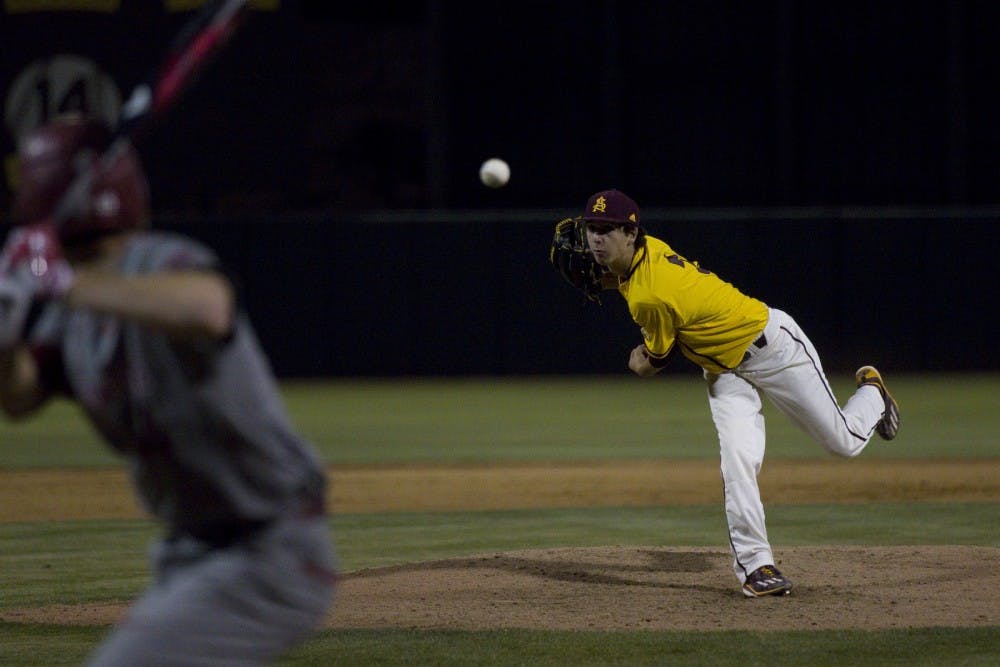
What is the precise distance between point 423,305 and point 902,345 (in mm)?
6129

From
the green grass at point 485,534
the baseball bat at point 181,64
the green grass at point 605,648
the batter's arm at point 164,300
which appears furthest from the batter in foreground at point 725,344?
the batter's arm at point 164,300

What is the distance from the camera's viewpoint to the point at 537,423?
15.4m

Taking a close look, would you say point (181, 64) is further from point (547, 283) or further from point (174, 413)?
point (547, 283)

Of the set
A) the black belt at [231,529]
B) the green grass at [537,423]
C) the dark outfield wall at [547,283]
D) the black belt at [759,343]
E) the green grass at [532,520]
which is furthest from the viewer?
the dark outfield wall at [547,283]

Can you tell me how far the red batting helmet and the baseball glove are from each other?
12.6 ft

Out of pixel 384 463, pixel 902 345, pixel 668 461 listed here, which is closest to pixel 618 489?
pixel 668 461

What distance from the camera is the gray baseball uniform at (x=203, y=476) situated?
2.62 meters

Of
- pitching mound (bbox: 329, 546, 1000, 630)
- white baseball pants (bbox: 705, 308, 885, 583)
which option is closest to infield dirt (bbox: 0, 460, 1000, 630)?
pitching mound (bbox: 329, 546, 1000, 630)

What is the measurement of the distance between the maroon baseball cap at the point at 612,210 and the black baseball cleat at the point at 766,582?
Result: 5.18 ft

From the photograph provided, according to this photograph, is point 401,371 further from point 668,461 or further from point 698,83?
point 668,461

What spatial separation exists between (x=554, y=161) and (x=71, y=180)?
59.1 ft

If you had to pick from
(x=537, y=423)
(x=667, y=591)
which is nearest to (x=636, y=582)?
(x=667, y=591)

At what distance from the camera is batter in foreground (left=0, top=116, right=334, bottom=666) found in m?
2.60

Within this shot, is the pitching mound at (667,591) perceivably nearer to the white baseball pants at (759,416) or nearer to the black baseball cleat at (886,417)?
the white baseball pants at (759,416)
